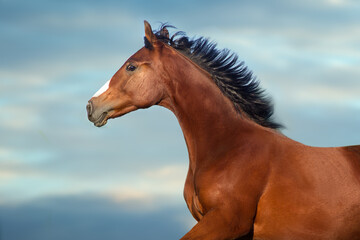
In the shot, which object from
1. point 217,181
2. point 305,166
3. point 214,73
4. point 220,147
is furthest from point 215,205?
point 214,73

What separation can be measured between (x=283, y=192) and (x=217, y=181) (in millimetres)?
809

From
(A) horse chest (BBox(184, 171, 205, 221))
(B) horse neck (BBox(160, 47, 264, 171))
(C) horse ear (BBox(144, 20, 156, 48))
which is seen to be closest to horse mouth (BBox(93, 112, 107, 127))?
(B) horse neck (BBox(160, 47, 264, 171))

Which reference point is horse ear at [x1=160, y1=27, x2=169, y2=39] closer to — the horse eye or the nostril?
the horse eye

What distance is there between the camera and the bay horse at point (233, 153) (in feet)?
20.1

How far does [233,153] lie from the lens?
6383 millimetres

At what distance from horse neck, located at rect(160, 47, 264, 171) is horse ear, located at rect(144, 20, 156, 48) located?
373 millimetres

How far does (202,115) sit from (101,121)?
4.69 feet

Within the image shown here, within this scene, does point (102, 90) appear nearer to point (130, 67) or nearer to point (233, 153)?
point (130, 67)

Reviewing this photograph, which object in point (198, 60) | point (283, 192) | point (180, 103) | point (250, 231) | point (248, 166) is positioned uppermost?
point (198, 60)

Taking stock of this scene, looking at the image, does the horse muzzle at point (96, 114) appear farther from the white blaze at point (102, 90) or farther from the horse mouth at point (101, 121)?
the white blaze at point (102, 90)

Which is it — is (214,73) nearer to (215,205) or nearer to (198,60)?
(198,60)

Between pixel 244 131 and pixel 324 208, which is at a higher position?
pixel 244 131

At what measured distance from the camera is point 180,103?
6.66 meters

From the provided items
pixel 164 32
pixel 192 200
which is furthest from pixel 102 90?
pixel 192 200
